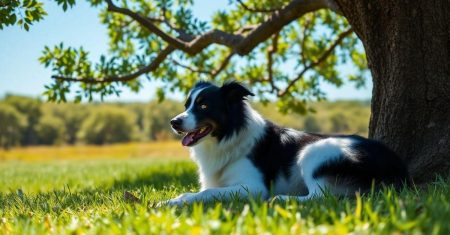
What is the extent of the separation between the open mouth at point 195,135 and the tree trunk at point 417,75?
2102 mm

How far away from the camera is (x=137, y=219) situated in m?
3.16

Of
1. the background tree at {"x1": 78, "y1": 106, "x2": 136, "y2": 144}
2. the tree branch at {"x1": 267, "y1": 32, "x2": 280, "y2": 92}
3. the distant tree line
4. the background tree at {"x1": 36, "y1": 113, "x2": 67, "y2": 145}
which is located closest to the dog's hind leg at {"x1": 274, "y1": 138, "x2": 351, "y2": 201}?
the tree branch at {"x1": 267, "y1": 32, "x2": 280, "y2": 92}

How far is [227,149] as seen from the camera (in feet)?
17.6

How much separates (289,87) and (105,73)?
3.84m

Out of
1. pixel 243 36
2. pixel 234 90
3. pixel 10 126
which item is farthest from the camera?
pixel 10 126

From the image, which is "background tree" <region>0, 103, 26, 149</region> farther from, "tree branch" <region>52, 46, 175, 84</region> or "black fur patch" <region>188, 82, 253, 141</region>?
"black fur patch" <region>188, 82, 253, 141</region>

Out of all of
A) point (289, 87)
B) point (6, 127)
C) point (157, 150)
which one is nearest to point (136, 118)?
point (6, 127)

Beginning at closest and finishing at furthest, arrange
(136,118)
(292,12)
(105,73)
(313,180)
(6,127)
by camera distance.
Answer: (313,180)
(292,12)
(105,73)
(6,127)
(136,118)

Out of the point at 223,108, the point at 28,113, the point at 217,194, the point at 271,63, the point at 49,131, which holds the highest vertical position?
the point at 28,113

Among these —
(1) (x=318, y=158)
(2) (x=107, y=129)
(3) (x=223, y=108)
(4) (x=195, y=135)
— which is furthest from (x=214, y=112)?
(2) (x=107, y=129)

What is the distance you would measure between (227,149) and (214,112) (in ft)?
1.44

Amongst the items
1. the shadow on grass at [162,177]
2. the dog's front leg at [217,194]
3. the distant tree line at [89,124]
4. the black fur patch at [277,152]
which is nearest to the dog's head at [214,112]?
the black fur patch at [277,152]

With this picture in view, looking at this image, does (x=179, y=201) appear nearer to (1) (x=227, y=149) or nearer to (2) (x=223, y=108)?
(1) (x=227, y=149)

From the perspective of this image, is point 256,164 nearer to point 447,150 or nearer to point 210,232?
point 447,150
